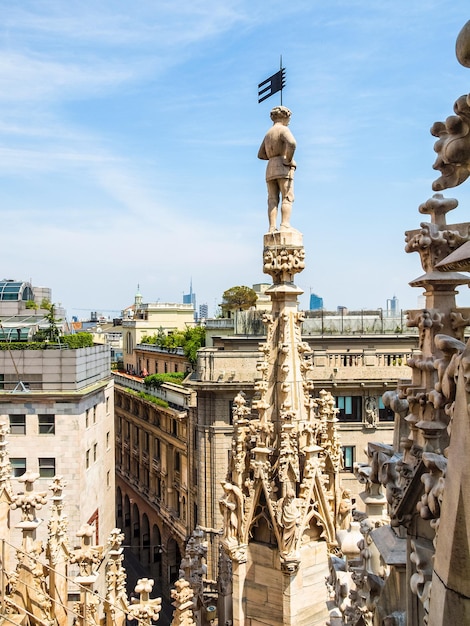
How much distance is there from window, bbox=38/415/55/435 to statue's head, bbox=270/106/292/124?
20718 millimetres

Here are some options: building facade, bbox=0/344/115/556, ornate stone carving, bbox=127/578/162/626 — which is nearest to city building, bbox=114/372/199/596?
building facade, bbox=0/344/115/556

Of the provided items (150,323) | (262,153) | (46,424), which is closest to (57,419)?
(46,424)

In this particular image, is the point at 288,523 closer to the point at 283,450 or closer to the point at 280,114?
the point at 283,450

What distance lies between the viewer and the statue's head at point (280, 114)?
9211 millimetres

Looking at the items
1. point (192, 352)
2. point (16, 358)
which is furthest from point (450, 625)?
point (192, 352)

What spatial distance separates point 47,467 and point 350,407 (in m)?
17.6

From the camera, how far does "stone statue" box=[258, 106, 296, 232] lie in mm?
9195

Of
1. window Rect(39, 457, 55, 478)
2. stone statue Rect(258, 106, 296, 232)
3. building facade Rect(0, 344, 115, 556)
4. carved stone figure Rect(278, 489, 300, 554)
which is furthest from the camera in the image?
window Rect(39, 457, 55, 478)

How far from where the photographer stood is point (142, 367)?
78188mm

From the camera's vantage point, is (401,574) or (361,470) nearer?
(401,574)

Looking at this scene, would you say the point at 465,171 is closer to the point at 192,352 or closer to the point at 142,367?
the point at 192,352

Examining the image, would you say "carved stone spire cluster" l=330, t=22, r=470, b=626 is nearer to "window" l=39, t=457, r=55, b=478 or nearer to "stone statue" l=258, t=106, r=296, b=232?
"stone statue" l=258, t=106, r=296, b=232

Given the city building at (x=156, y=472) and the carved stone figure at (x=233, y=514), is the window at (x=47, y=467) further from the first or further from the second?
the carved stone figure at (x=233, y=514)

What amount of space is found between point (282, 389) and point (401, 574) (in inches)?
153
